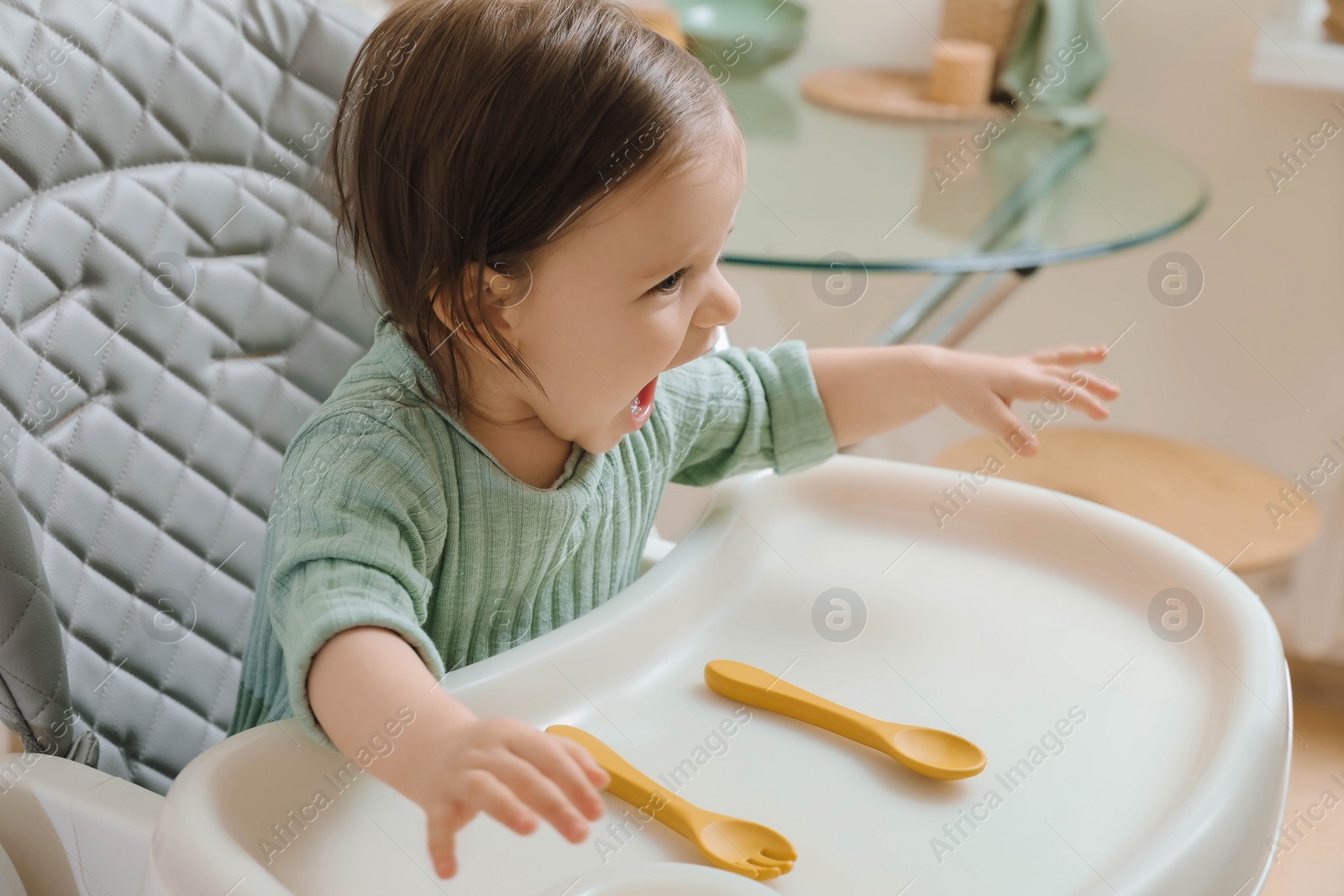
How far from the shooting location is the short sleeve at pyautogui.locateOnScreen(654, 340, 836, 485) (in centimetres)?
76

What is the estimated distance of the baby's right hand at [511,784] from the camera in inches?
15.0

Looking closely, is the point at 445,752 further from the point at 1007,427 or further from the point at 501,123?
the point at 1007,427

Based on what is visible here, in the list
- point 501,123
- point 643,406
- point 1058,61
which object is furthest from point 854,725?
point 1058,61

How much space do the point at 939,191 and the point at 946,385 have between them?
54 cm

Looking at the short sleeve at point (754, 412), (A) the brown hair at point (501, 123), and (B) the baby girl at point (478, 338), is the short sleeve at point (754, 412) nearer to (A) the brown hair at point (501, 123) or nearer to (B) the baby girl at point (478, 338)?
(B) the baby girl at point (478, 338)

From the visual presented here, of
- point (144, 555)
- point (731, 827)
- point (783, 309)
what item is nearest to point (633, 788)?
point (731, 827)

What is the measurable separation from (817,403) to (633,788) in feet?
1.03

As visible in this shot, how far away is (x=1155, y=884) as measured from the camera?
1.51 feet

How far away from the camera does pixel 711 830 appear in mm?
521

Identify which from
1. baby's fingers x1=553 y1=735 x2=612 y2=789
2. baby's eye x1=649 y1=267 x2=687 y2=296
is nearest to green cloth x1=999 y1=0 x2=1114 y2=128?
baby's eye x1=649 y1=267 x2=687 y2=296

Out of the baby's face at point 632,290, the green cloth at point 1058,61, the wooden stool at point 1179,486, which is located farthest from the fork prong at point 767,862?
the green cloth at point 1058,61

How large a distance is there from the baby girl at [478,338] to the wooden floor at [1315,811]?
933mm

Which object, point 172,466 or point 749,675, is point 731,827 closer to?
point 749,675

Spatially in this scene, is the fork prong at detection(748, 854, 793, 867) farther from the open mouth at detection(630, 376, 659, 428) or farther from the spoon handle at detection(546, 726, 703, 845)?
the open mouth at detection(630, 376, 659, 428)
